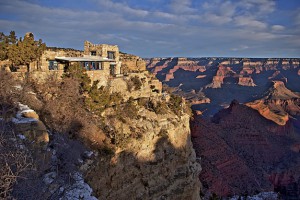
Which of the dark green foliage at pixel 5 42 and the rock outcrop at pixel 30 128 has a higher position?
the dark green foliage at pixel 5 42

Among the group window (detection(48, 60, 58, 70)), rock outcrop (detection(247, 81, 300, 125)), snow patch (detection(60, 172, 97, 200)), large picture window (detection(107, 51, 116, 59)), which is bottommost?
rock outcrop (detection(247, 81, 300, 125))

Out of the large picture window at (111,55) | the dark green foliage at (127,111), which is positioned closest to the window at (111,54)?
the large picture window at (111,55)

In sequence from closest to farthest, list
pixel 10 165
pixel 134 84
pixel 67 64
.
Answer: pixel 10 165 < pixel 67 64 < pixel 134 84

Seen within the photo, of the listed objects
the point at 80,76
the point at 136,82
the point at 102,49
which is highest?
the point at 102,49

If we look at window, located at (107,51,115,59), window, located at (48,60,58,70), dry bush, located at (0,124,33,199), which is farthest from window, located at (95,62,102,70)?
dry bush, located at (0,124,33,199)

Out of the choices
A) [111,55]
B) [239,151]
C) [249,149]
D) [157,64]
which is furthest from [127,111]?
[157,64]

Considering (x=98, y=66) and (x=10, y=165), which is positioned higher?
(x=98, y=66)

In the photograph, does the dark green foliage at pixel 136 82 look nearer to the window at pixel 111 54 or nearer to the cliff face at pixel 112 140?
the cliff face at pixel 112 140

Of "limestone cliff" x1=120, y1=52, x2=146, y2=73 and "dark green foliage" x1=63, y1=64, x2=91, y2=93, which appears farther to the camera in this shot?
"limestone cliff" x1=120, y1=52, x2=146, y2=73

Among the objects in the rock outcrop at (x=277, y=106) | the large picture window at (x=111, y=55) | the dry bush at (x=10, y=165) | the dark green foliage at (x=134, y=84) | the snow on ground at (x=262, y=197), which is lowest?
the snow on ground at (x=262, y=197)

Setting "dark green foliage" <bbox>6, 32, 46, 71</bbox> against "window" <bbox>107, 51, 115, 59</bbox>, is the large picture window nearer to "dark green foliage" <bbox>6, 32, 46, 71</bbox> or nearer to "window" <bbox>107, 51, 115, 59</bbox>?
"window" <bbox>107, 51, 115, 59</bbox>

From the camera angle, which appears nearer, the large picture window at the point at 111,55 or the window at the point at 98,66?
the window at the point at 98,66

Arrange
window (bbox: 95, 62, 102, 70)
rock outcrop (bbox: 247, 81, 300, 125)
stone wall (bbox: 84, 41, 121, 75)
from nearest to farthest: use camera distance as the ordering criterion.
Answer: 1. window (bbox: 95, 62, 102, 70)
2. stone wall (bbox: 84, 41, 121, 75)
3. rock outcrop (bbox: 247, 81, 300, 125)

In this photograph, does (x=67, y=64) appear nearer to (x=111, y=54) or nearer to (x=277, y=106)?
(x=111, y=54)
